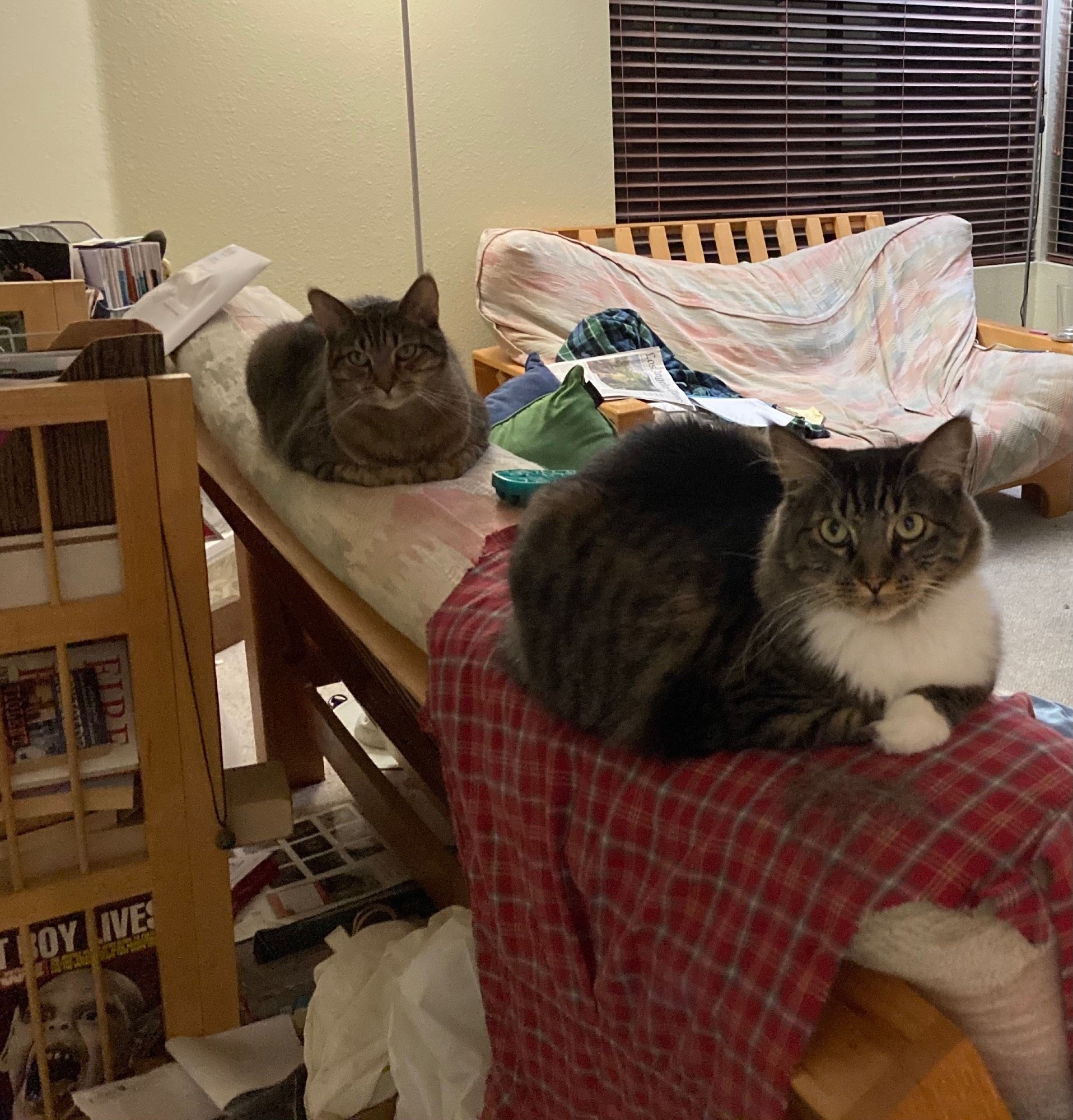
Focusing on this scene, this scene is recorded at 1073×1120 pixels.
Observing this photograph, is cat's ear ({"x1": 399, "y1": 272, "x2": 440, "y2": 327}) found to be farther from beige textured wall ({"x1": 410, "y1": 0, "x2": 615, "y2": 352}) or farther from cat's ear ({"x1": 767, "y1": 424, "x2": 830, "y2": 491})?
beige textured wall ({"x1": 410, "y1": 0, "x2": 615, "y2": 352})

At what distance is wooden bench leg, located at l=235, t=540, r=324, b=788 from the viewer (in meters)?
2.13

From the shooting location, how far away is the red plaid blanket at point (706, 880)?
25.0 inches

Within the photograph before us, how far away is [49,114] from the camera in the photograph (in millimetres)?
3092

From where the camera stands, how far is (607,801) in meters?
0.82

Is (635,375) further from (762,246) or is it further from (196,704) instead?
(196,704)

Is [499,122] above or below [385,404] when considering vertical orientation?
above

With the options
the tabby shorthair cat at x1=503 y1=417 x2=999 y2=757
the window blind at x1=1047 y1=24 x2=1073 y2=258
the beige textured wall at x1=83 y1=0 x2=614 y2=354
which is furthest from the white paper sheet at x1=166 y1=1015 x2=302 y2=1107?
the window blind at x1=1047 y1=24 x2=1073 y2=258

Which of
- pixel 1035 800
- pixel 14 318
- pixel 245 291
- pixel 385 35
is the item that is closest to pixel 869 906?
pixel 1035 800

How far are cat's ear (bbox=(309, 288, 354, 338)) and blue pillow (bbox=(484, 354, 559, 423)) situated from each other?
901 millimetres

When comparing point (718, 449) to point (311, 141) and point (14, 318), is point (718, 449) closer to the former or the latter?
point (14, 318)

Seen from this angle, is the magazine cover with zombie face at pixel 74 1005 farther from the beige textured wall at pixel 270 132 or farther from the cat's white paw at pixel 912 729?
the beige textured wall at pixel 270 132

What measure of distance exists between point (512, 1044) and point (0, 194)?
298 cm

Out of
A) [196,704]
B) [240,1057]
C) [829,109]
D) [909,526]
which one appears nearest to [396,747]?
[196,704]

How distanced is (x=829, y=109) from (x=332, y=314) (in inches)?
147
